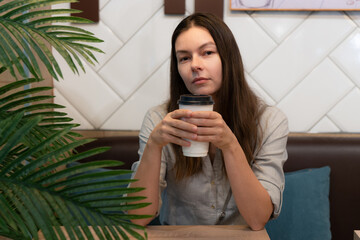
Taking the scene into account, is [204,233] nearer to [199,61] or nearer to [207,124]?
[207,124]

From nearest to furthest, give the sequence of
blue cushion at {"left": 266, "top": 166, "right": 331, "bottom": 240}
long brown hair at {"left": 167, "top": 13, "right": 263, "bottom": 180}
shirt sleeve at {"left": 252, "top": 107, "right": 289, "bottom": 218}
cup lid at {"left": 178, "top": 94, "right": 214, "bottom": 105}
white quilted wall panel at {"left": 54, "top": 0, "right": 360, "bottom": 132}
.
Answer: cup lid at {"left": 178, "top": 94, "right": 214, "bottom": 105}, shirt sleeve at {"left": 252, "top": 107, "right": 289, "bottom": 218}, long brown hair at {"left": 167, "top": 13, "right": 263, "bottom": 180}, blue cushion at {"left": 266, "top": 166, "right": 331, "bottom": 240}, white quilted wall panel at {"left": 54, "top": 0, "right": 360, "bottom": 132}

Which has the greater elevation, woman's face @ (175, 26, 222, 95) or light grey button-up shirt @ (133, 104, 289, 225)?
woman's face @ (175, 26, 222, 95)

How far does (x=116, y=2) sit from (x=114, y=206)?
1366 millimetres

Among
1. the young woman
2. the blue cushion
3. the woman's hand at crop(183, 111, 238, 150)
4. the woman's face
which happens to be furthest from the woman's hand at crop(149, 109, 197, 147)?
the blue cushion

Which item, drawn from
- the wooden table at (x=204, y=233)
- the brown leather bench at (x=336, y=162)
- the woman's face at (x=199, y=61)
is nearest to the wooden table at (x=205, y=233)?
the wooden table at (x=204, y=233)

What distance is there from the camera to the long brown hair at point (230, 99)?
Answer: 116 centimetres

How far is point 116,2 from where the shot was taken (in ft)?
5.51

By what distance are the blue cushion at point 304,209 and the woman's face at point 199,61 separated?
527mm

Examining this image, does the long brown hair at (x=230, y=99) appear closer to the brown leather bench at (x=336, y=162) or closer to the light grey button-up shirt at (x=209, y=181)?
the light grey button-up shirt at (x=209, y=181)

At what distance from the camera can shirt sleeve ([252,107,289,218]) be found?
1043 mm

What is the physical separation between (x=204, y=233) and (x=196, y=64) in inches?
18.5

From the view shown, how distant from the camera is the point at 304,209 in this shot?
142 cm

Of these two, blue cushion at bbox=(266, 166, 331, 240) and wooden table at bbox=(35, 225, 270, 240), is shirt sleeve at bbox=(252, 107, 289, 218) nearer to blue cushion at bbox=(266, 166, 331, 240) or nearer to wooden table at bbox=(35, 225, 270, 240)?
wooden table at bbox=(35, 225, 270, 240)

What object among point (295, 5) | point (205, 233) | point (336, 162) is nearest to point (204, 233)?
point (205, 233)
